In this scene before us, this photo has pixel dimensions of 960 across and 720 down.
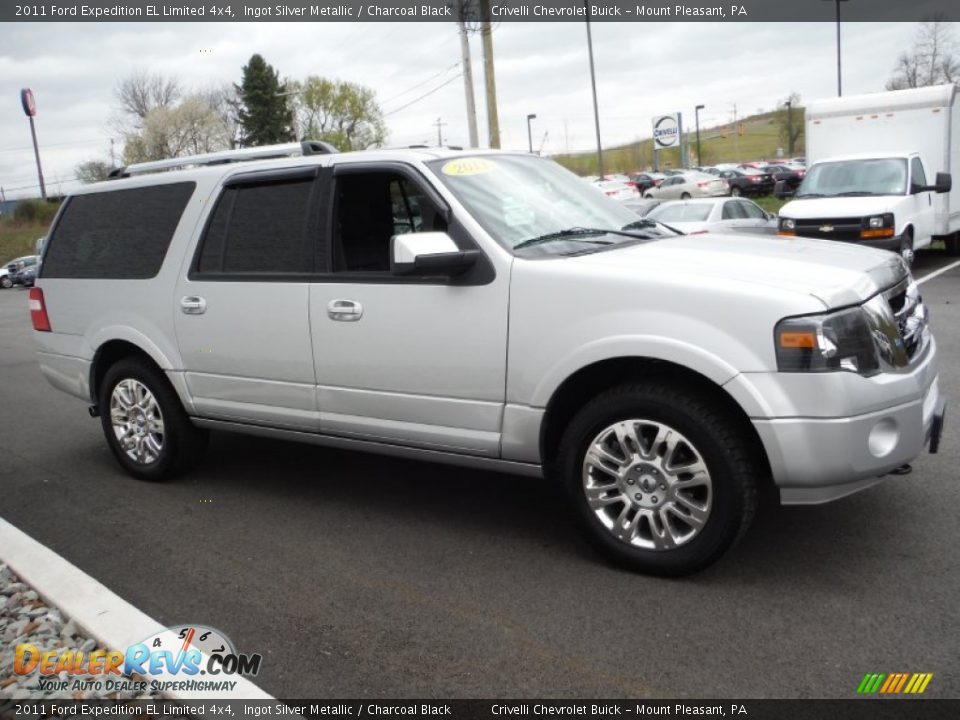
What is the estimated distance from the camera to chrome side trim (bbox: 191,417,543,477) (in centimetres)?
412

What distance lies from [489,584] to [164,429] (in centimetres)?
265

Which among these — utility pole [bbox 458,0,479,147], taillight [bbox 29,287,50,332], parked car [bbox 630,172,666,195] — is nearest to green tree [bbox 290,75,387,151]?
parked car [bbox 630,172,666,195]

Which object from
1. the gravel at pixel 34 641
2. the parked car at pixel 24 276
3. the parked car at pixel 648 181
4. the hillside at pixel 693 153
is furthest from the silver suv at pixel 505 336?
the hillside at pixel 693 153

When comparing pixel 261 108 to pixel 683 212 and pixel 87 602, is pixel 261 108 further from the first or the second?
pixel 87 602

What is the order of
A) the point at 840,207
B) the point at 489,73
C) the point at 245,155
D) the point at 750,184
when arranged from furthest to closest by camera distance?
the point at 750,184 < the point at 489,73 < the point at 840,207 < the point at 245,155

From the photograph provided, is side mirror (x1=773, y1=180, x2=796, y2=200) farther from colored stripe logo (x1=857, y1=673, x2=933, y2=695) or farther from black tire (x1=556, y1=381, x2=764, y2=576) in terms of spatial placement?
colored stripe logo (x1=857, y1=673, x2=933, y2=695)

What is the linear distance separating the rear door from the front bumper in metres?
2.38

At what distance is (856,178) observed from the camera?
14.4 meters

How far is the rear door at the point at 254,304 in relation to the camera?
471 centimetres

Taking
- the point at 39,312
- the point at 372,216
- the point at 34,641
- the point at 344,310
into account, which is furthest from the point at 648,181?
the point at 34,641

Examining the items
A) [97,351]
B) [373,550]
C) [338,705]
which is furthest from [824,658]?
[97,351]

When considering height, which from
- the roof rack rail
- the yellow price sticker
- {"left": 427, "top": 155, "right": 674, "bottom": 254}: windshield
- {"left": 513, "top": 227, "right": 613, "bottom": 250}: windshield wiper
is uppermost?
the roof rack rail

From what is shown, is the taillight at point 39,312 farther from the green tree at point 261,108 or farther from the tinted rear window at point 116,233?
the green tree at point 261,108

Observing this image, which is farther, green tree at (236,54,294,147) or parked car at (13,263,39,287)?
green tree at (236,54,294,147)
